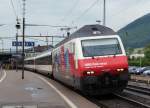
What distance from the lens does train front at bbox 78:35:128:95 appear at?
21.8 m

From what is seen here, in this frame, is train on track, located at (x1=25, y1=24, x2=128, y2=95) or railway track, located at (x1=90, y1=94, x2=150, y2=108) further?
train on track, located at (x1=25, y1=24, x2=128, y2=95)

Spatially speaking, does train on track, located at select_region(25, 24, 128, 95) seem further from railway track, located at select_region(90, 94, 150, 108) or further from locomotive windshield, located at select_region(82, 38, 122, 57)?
railway track, located at select_region(90, 94, 150, 108)

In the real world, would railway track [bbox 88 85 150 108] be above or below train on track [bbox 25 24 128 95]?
below

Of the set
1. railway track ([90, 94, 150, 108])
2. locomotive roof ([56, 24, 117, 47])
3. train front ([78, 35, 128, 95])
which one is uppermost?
locomotive roof ([56, 24, 117, 47])

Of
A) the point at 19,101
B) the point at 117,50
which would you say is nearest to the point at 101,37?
the point at 117,50

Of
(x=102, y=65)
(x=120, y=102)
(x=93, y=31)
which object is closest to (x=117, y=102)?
(x=120, y=102)

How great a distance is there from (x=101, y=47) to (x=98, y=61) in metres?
0.83

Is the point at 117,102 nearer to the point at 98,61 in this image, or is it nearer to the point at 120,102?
the point at 120,102

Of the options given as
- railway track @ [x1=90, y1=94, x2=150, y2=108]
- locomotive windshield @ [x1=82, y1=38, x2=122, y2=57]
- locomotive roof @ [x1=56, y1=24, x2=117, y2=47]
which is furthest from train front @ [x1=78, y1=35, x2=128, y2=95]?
railway track @ [x1=90, y1=94, x2=150, y2=108]

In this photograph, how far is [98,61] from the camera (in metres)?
22.3

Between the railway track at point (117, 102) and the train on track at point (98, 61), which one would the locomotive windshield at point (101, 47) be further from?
the railway track at point (117, 102)

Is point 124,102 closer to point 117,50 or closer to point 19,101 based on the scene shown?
point 117,50

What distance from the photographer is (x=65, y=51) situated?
27.9 metres

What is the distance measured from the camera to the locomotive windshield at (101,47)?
22734 mm
